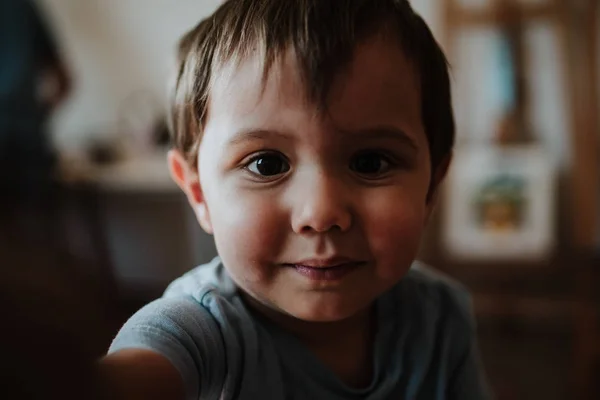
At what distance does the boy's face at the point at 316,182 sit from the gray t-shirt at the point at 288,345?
0.15ft

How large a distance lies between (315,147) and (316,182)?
29mm

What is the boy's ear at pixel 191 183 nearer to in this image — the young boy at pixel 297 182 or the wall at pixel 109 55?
the young boy at pixel 297 182

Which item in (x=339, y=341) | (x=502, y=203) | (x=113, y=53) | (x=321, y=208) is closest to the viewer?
(x=321, y=208)

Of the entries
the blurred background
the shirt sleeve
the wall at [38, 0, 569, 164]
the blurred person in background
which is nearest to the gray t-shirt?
the shirt sleeve

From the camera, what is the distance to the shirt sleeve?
0.47 metres

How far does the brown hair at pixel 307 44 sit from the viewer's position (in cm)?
54

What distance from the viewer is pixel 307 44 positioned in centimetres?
54

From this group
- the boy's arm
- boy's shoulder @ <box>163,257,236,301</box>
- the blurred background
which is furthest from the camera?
the blurred background

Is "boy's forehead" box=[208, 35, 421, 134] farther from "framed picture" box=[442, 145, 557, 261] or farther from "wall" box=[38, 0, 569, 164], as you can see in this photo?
"wall" box=[38, 0, 569, 164]

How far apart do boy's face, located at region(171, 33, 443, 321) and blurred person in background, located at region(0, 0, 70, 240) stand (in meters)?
1.53

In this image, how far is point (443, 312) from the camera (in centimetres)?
72

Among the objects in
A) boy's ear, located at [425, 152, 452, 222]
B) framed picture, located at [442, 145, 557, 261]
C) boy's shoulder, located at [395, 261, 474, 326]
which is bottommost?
framed picture, located at [442, 145, 557, 261]

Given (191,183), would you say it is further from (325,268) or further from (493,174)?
(493,174)

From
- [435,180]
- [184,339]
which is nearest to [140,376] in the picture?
[184,339]
